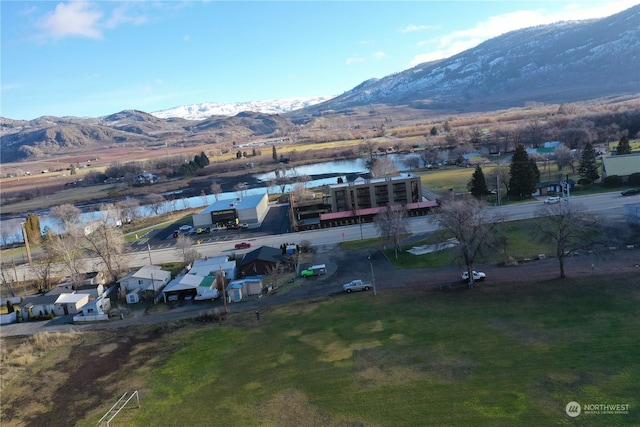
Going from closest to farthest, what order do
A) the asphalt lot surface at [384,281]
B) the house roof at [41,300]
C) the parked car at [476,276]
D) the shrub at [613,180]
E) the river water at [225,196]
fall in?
the asphalt lot surface at [384,281] → the parked car at [476,276] → the house roof at [41,300] → the shrub at [613,180] → the river water at [225,196]

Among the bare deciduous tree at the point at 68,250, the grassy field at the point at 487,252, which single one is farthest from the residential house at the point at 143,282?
the grassy field at the point at 487,252

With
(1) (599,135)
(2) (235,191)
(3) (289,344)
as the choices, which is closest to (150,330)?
(3) (289,344)

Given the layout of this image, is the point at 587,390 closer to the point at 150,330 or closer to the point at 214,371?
the point at 214,371

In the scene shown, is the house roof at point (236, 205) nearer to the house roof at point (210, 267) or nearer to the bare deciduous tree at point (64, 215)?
the house roof at point (210, 267)

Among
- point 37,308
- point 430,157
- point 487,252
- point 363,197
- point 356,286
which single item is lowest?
point 356,286

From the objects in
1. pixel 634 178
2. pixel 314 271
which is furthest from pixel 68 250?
pixel 634 178

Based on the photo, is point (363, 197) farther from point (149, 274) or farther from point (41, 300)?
point (41, 300)

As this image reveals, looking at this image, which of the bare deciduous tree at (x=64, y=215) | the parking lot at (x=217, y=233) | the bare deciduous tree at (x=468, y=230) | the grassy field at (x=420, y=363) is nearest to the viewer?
the grassy field at (x=420, y=363)
